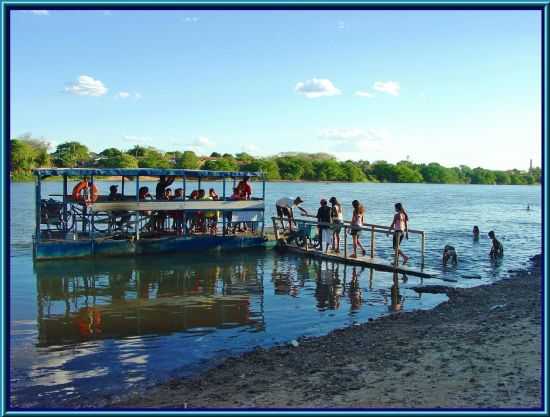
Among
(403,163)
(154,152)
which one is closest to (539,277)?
(154,152)

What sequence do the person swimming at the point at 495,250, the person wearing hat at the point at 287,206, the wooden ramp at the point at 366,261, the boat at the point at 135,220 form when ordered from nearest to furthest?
1. the wooden ramp at the point at 366,261
2. the boat at the point at 135,220
3. the person swimming at the point at 495,250
4. the person wearing hat at the point at 287,206

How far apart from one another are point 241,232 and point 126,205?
18.5ft

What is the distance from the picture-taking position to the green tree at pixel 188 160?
4828 inches

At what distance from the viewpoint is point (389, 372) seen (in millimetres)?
7668

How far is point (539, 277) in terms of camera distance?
16500mm

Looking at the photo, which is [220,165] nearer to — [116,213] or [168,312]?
[116,213]

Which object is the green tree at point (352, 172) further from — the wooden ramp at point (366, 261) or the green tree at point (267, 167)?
the wooden ramp at point (366, 261)

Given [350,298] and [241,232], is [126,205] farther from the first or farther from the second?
[350,298]

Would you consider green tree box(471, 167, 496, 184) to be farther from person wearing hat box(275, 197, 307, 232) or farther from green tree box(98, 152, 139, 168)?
person wearing hat box(275, 197, 307, 232)

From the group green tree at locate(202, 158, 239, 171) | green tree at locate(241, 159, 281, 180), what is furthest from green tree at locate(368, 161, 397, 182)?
green tree at locate(202, 158, 239, 171)

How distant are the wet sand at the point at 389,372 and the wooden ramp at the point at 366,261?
6.16m

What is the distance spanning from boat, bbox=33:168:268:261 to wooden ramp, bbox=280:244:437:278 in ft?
6.32

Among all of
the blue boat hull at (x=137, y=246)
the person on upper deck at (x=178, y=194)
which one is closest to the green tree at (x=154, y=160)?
the person on upper deck at (x=178, y=194)

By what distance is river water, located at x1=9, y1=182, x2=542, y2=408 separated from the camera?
29.6 ft
